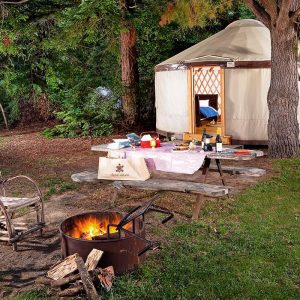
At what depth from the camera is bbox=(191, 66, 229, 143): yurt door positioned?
880 centimetres

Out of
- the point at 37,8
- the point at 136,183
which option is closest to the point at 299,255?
the point at 136,183

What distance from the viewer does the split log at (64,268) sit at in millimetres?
3018

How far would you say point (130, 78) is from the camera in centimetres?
1127

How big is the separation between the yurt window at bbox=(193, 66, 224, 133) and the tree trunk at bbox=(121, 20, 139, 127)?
1713 millimetres

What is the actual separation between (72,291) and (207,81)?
7083mm

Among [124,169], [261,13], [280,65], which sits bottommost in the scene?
[124,169]

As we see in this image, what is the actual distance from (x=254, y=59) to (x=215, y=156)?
13.4 ft

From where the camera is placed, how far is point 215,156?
189 inches

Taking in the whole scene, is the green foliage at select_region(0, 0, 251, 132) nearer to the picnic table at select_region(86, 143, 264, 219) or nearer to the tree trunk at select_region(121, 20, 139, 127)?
the tree trunk at select_region(121, 20, 139, 127)

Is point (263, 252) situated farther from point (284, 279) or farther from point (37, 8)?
point (37, 8)

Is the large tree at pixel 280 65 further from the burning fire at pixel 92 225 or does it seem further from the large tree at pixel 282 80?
the burning fire at pixel 92 225

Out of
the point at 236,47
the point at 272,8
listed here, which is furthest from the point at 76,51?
the point at 272,8

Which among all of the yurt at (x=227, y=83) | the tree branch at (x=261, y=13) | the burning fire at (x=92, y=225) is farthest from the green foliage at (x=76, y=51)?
the burning fire at (x=92, y=225)

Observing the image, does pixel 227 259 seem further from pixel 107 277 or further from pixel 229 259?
pixel 107 277
